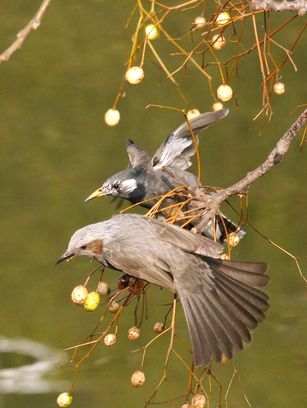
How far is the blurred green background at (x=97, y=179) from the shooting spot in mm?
6359

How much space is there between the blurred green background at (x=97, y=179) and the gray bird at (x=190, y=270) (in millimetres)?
2170

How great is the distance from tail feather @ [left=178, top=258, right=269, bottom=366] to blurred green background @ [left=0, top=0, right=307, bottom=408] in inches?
84.1

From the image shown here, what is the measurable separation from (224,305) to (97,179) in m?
3.56

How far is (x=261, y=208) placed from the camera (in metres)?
7.11

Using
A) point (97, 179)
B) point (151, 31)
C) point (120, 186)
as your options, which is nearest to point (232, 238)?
point (151, 31)

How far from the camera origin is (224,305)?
3.71 meters

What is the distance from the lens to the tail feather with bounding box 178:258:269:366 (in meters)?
3.60

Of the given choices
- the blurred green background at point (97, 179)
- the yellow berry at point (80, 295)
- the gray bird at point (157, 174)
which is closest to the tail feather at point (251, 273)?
the yellow berry at point (80, 295)

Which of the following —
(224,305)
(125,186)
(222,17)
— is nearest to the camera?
(222,17)

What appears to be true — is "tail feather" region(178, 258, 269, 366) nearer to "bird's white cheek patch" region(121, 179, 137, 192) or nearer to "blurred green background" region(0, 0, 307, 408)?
"bird's white cheek patch" region(121, 179, 137, 192)

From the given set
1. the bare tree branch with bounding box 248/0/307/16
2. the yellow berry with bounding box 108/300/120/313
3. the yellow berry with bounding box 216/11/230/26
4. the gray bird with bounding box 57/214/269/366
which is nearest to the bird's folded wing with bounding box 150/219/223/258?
the gray bird with bounding box 57/214/269/366

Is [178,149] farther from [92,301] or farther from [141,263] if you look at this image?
[92,301]

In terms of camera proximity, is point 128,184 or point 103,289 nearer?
point 103,289

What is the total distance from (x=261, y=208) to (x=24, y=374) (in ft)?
4.89
